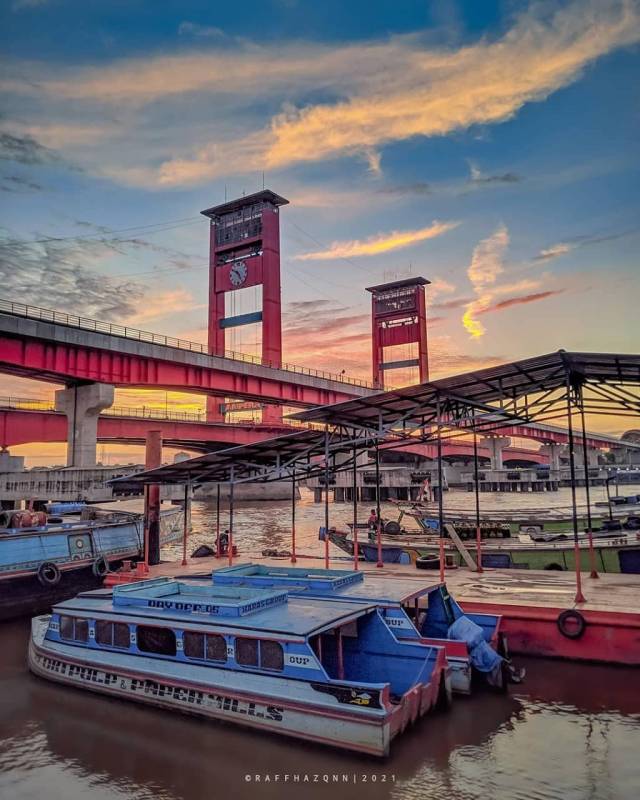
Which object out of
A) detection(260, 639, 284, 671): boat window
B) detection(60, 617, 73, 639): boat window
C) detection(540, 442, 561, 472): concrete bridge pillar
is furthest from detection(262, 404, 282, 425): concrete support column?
detection(540, 442, 561, 472): concrete bridge pillar

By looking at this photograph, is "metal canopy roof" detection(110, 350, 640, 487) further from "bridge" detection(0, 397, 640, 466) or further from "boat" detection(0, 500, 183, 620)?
"bridge" detection(0, 397, 640, 466)

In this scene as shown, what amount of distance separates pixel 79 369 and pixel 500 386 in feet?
88.0

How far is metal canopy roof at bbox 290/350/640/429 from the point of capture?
13.6m

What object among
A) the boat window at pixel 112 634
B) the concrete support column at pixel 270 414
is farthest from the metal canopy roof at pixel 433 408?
the concrete support column at pixel 270 414

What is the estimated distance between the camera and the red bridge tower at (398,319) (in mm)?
100062

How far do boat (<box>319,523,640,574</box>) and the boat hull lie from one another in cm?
942

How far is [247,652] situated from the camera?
9.66m

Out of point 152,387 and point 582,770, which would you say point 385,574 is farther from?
point 152,387

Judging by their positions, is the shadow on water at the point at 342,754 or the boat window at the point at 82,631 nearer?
the shadow on water at the point at 342,754

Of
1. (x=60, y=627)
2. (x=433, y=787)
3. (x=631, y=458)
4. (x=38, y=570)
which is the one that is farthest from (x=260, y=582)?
(x=631, y=458)

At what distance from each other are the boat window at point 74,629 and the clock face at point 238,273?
61278mm

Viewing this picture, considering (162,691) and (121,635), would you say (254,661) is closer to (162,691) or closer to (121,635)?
(162,691)

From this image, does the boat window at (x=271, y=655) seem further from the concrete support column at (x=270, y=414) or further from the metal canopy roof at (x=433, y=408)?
the concrete support column at (x=270, y=414)

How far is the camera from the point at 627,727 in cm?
949
